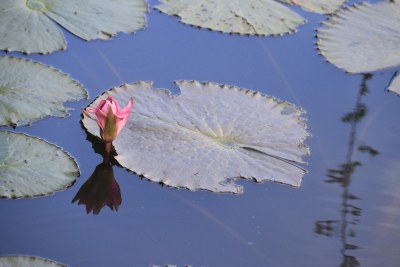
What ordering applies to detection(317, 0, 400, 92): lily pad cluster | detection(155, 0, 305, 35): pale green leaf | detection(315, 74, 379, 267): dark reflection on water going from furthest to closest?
detection(155, 0, 305, 35): pale green leaf → detection(317, 0, 400, 92): lily pad cluster → detection(315, 74, 379, 267): dark reflection on water

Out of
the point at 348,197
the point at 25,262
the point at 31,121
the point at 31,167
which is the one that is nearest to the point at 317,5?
the point at 348,197

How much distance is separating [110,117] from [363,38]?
1479mm

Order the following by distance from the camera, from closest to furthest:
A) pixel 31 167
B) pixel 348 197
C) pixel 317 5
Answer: pixel 31 167 < pixel 348 197 < pixel 317 5

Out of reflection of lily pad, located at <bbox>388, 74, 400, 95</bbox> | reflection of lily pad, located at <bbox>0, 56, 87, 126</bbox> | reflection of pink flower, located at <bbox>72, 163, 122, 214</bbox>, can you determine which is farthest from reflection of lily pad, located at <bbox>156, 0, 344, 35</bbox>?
reflection of pink flower, located at <bbox>72, 163, 122, 214</bbox>

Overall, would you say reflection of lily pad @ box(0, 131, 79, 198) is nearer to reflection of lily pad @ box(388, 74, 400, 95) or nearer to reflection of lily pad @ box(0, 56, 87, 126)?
reflection of lily pad @ box(0, 56, 87, 126)

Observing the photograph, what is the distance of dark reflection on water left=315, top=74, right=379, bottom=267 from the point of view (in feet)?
7.43

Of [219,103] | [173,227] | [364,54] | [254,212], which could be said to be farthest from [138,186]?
[364,54]

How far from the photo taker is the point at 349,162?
2.67 meters

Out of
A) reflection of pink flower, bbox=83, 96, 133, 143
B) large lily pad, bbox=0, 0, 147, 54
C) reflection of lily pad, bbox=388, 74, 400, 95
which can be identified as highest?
reflection of lily pad, bbox=388, 74, 400, 95

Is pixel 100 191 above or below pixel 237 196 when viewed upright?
below

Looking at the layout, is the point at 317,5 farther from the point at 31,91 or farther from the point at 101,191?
the point at 101,191

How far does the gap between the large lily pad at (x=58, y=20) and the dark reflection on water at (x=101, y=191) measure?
0.78 metres

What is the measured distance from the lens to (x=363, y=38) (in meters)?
3.40

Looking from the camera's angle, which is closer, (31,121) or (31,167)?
(31,167)
